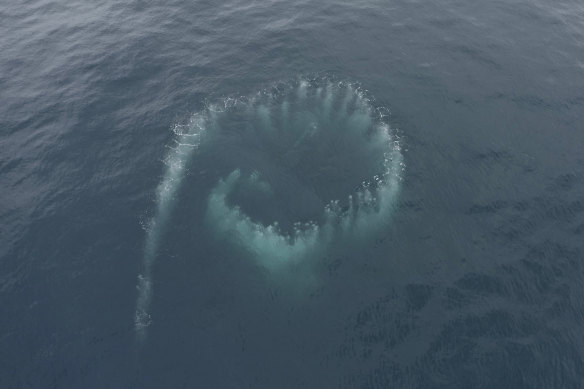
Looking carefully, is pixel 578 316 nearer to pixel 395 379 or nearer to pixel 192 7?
pixel 395 379

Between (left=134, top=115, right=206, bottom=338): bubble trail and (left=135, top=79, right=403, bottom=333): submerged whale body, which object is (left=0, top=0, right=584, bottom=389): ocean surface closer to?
(left=134, top=115, right=206, bottom=338): bubble trail

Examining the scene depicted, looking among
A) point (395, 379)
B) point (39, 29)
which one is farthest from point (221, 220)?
point (39, 29)

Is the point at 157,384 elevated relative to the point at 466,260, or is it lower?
lower

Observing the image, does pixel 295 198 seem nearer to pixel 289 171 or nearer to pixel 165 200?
pixel 289 171

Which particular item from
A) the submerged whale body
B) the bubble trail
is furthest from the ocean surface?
the submerged whale body

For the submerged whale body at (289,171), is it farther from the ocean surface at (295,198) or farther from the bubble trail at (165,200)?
the ocean surface at (295,198)

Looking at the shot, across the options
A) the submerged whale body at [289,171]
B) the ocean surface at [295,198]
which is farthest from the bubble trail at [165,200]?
the ocean surface at [295,198]
